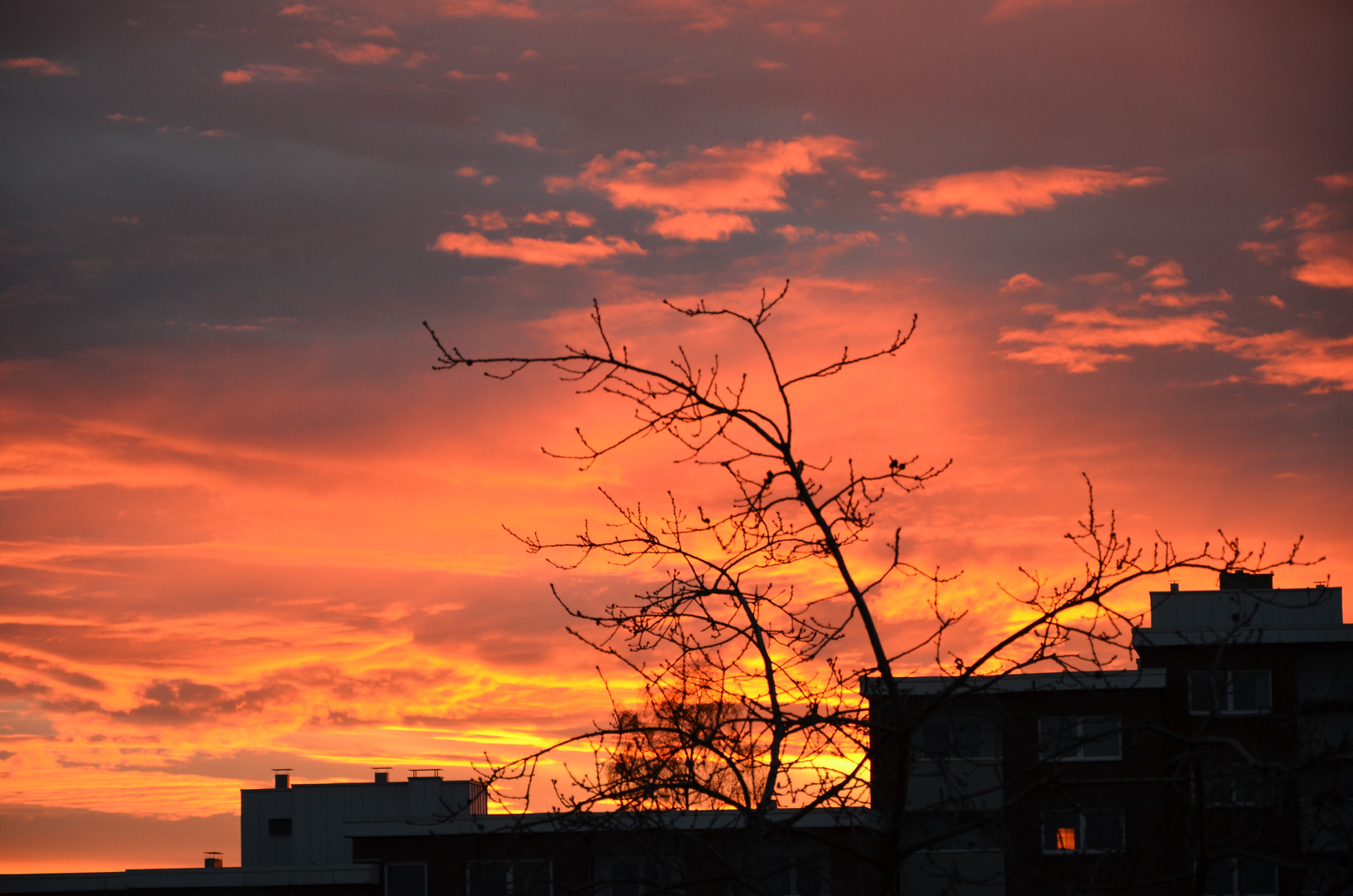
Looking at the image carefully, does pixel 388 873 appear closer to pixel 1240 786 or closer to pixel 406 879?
pixel 406 879

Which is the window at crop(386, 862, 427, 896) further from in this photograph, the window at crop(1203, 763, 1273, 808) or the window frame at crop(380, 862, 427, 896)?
the window at crop(1203, 763, 1273, 808)

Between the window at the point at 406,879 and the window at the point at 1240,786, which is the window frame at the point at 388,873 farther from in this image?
the window at the point at 1240,786

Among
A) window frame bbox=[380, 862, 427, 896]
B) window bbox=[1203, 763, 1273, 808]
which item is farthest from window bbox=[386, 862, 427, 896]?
window bbox=[1203, 763, 1273, 808]

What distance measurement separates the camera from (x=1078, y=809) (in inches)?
261

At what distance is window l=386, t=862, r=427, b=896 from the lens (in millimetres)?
34656

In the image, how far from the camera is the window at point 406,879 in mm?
34656

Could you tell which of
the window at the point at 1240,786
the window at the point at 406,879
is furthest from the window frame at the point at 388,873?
the window at the point at 1240,786

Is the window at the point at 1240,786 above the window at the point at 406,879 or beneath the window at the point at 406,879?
above

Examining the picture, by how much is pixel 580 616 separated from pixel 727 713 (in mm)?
1140

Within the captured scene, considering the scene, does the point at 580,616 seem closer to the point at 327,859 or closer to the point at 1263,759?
the point at 1263,759

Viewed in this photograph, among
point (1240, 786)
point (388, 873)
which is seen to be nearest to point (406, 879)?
point (388, 873)

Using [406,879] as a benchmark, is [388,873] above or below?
above

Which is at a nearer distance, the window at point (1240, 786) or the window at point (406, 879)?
the window at point (1240, 786)

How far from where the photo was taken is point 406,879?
3481 centimetres
